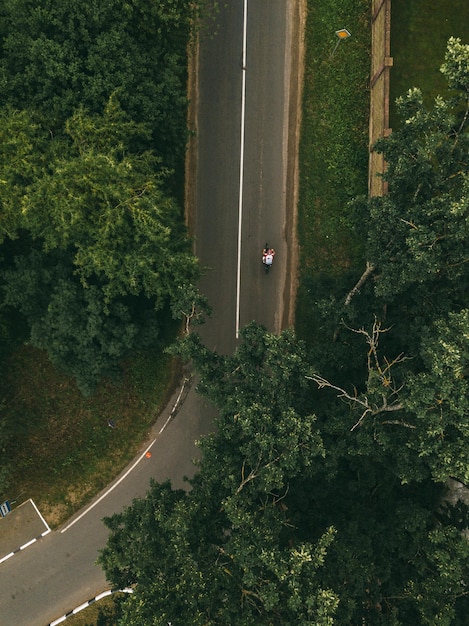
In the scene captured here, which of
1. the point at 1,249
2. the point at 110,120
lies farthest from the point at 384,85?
the point at 1,249

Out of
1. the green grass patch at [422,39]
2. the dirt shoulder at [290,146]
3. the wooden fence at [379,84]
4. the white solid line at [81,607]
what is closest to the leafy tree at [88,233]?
the dirt shoulder at [290,146]

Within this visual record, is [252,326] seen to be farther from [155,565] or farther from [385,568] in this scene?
[385,568]

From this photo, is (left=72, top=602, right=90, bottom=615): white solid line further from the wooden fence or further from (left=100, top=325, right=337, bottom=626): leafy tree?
the wooden fence

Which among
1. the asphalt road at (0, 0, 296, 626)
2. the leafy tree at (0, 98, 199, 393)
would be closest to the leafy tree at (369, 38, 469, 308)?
the leafy tree at (0, 98, 199, 393)

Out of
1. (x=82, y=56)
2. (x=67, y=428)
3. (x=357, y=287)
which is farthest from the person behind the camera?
(x=67, y=428)

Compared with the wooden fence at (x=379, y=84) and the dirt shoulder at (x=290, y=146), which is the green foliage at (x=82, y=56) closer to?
the dirt shoulder at (x=290, y=146)

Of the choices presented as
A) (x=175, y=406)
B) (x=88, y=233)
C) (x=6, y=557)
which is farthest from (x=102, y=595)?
(x=88, y=233)

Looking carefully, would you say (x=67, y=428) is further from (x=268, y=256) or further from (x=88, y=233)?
(x=268, y=256)
